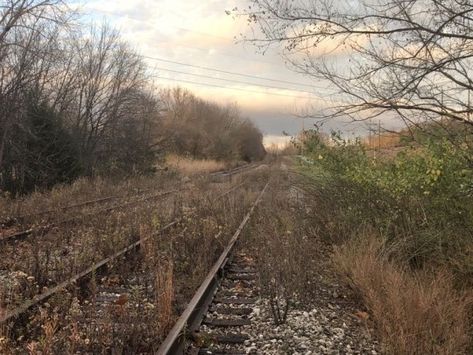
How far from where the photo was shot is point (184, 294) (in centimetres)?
677

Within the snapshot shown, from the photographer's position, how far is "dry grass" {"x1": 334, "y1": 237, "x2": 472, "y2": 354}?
480cm

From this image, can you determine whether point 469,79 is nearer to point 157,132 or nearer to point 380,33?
point 380,33

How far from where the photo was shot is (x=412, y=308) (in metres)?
5.27

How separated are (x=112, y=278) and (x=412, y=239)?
15.8ft

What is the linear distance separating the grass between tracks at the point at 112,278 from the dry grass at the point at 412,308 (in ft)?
7.38

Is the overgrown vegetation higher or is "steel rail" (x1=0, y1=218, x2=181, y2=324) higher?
the overgrown vegetation

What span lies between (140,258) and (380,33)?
17.1 ft

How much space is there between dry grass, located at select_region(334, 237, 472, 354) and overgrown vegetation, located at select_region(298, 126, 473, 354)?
0.01 m

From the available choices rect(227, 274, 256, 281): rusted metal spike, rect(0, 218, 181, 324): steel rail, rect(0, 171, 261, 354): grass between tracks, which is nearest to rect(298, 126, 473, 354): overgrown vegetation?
rect(227, 274, 256, 281): rusted metal spike

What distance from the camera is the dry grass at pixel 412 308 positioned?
480cm

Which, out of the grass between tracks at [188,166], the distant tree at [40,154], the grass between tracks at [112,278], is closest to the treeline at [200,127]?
the grass between tracks at [188,166]

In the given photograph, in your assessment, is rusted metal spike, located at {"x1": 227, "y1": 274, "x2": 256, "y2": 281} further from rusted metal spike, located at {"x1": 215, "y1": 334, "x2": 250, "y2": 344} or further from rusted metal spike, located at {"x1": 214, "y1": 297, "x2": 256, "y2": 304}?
rusted metal spike, located at {"x1": 215, "y1": 334, "x2": 250, "y2": 344}

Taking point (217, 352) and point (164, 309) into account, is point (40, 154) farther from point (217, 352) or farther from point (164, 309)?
point (217, 352)

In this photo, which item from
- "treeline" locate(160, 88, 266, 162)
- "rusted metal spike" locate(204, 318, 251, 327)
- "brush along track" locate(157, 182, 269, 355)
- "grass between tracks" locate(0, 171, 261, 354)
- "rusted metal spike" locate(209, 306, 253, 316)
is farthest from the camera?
"treeline" locate(160, 88, 266, 162)
